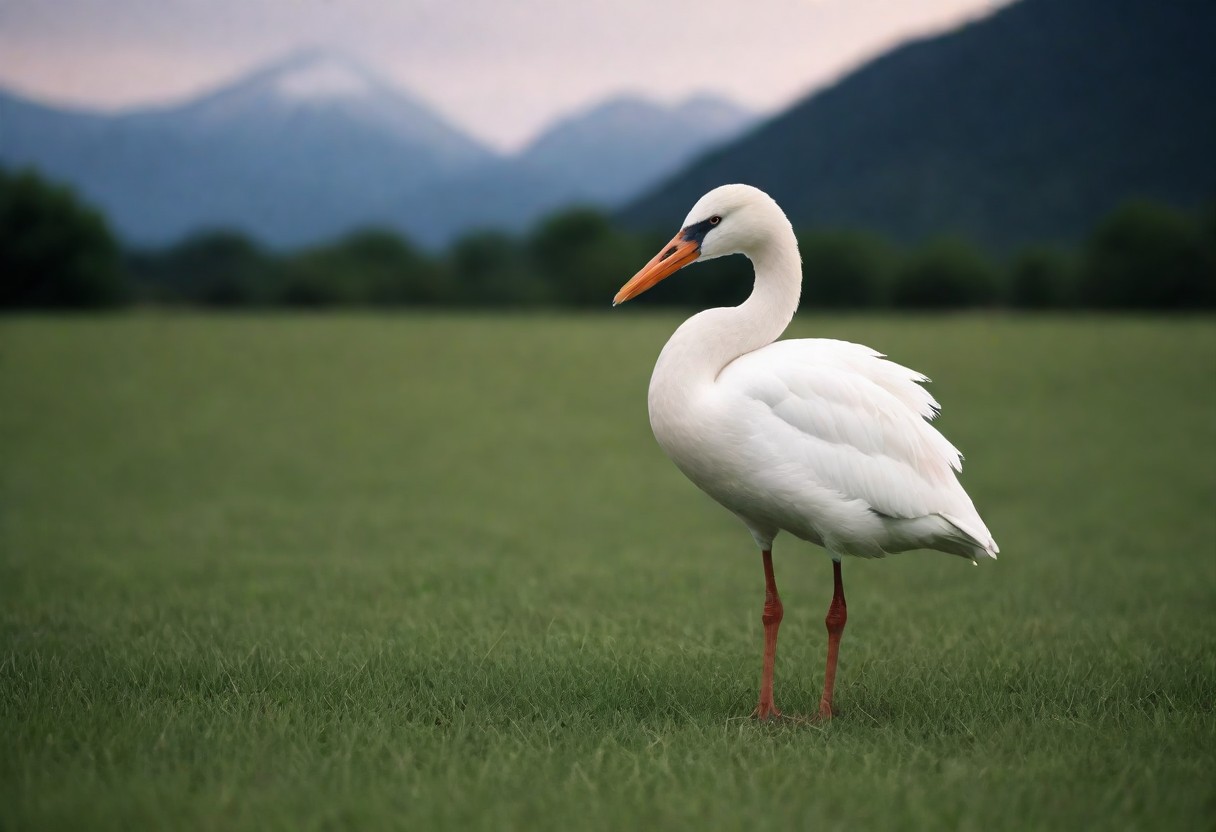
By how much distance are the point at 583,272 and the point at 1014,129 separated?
138 ft

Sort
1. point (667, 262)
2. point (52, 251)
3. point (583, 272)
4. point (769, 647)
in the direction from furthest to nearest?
1. point (583, 272)
2. point (52, 251)
3. point (769, 647)
4. point (667, 262)

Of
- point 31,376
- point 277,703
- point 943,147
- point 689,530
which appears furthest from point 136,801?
point 943,147

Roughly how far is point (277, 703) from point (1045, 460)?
21212 millimetres

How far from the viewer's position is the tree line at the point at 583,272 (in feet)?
219

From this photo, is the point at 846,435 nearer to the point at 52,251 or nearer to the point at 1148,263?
the point at 52,251

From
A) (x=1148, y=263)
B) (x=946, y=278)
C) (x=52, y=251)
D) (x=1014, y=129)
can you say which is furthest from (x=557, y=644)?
(x=1014, y=129)

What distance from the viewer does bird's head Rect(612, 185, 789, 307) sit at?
251 inches

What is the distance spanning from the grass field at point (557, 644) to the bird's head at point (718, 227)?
2662 millimetres

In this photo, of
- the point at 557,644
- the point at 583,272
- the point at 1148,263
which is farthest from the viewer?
the point at 583,272

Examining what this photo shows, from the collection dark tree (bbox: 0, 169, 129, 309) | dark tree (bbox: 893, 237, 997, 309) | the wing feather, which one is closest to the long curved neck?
the wing feather

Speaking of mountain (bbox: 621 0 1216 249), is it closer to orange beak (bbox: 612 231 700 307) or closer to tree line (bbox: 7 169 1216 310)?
tree line (bbox: 7 169 1216 310)

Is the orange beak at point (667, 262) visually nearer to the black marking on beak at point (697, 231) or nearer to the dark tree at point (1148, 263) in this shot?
the black marking on beak at point (697, 231)

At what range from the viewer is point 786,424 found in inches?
241

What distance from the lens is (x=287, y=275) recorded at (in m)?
81.7
